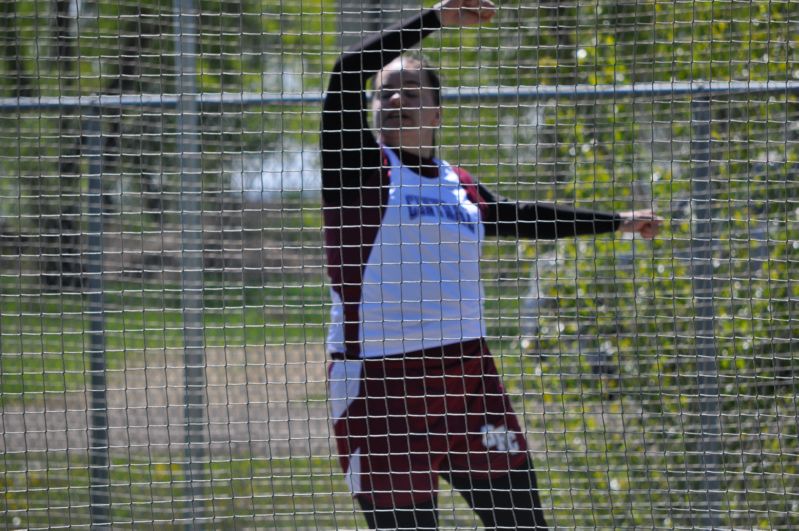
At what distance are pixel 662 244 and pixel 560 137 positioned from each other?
2.28 feet

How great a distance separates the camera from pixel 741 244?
346cm

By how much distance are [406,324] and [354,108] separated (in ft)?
1.86

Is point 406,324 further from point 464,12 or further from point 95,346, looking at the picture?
point 95,346

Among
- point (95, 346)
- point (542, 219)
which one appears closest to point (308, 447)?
point (95, 346)

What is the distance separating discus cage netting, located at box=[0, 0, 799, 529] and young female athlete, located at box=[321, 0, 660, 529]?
102 mm

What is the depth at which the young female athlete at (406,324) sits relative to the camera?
8.05 ft

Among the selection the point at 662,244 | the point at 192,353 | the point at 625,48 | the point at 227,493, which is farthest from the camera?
the point at 227,493

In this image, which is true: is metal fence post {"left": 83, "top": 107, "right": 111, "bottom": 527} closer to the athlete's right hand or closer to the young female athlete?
the young female athlete

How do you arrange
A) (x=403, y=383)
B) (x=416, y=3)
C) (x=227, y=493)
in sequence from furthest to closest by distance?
(x=416, y=3), (x=227, y=493), (x=403, y=383)

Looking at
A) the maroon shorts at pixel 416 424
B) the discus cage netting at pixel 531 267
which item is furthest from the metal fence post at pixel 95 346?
the maroon shorts at pixel 416 424

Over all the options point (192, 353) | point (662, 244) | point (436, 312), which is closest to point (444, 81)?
point (662, 244)

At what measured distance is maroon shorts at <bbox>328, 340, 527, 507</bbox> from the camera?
8.14 feet

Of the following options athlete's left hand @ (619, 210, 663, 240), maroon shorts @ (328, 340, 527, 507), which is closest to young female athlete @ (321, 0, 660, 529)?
maroon shorts @ (328, 340, 527, 507)

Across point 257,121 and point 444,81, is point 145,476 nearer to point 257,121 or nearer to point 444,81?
point 257,121
